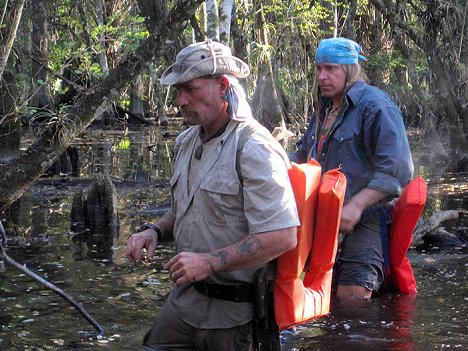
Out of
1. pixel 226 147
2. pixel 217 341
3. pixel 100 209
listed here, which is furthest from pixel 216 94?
pixel 100 209

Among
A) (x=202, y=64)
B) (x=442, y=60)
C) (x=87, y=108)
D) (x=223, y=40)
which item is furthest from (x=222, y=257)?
(x=442, y=60)

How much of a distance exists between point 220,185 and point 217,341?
0.70m

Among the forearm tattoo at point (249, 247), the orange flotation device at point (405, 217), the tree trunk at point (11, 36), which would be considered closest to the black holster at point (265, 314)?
the forearm tattoo at point (249, 247)

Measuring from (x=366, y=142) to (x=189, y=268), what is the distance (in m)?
2.51

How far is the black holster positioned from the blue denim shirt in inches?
73.0

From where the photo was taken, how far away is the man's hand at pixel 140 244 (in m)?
4.35

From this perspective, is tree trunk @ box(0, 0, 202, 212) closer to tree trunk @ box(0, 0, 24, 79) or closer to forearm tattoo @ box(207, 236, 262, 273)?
tree trunk @ box(0, 0, 24, 79)

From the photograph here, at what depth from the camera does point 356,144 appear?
6.07m

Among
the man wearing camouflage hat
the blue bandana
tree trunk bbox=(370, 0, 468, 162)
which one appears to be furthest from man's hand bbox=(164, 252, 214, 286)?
tree trunk bbox=(370, 0, 468, 162)

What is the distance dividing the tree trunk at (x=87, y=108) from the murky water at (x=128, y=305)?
29.4 inches

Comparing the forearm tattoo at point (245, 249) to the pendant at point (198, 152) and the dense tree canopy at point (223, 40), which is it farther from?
the dense tree canopy at point (223, 40)

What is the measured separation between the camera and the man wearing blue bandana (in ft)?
19.5

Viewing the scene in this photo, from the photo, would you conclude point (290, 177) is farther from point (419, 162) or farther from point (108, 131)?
point (108, 131)

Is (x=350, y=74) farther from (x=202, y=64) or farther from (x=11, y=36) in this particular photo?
(x=11, y=36)
